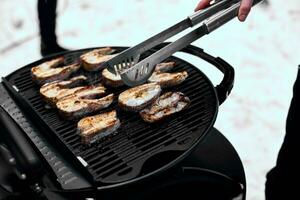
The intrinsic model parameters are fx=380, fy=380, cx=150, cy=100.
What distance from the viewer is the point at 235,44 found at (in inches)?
156

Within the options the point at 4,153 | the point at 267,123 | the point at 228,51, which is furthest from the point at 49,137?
the point at 228,51

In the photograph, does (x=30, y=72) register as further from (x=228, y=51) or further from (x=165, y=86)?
(x=228, y=51)

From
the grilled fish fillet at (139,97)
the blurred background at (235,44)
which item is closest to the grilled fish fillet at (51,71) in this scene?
the grilled fish fillet at (139,97)

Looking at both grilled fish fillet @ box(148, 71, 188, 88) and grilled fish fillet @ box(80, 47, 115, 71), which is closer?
grilled fish fillet @ box(148, 71, 188, 88)

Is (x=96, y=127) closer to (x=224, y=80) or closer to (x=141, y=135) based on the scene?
(x=141, y=135)

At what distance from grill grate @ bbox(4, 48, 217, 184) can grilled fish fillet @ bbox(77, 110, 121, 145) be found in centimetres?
3

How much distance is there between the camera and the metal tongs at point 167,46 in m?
1.52

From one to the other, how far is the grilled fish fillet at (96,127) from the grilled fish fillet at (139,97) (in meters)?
0.09

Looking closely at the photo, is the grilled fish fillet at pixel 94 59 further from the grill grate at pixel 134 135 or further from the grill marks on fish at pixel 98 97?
the grill grate at pixel 134 135

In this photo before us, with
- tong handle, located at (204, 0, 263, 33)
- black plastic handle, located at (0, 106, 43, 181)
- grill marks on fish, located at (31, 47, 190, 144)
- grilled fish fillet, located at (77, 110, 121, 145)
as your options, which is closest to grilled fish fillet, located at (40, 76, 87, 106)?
grill marks on fish, located at (31, 47, 190, 144)

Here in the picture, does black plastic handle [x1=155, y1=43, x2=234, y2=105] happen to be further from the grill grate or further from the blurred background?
the blurred background

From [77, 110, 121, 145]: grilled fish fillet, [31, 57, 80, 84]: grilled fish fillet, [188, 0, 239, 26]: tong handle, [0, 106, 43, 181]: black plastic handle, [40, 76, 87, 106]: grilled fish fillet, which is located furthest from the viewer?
[31, 57, 80, 84]: grilled fish fillet

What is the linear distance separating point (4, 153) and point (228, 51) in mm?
3069

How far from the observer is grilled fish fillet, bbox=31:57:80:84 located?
6.07 ft
